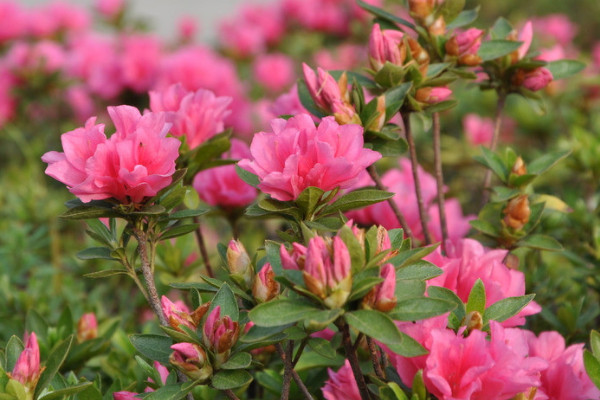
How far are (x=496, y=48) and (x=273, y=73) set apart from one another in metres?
3.46

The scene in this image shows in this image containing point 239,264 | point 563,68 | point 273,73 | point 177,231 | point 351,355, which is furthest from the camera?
point 273,73

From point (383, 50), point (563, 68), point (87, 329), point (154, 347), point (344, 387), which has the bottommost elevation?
point (87, 329)

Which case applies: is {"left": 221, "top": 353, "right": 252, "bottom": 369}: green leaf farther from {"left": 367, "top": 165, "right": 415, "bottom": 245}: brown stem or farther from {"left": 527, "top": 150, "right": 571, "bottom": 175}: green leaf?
{"left": 527, "top": 150, "right": 571, "bottom": 175}: green leaf

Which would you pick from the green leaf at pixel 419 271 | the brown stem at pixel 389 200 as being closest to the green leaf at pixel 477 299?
the green leaf at pixel 419 271

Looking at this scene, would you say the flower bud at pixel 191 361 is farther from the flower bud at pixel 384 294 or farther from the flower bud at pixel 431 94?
the flower bud at pixel 431 94

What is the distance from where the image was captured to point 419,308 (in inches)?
36.8

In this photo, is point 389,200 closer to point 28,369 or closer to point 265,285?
point 265,285

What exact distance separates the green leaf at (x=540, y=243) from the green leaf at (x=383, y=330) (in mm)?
591

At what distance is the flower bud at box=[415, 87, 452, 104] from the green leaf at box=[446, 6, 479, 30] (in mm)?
220

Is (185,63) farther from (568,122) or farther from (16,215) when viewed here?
(568,122)

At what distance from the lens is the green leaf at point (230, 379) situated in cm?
100

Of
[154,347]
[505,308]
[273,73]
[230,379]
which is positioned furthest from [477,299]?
[273,73]

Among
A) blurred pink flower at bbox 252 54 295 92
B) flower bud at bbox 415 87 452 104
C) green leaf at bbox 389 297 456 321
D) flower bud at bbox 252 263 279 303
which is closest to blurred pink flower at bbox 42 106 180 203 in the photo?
flower bud at bbox 252 263 279 303

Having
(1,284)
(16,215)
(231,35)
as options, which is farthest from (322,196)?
(231,35)
